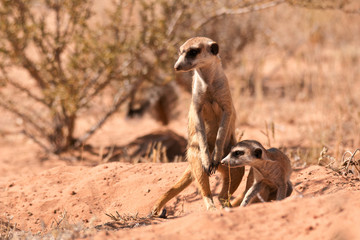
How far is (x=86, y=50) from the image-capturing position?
6.02 meters

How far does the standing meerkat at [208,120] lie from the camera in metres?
3.41

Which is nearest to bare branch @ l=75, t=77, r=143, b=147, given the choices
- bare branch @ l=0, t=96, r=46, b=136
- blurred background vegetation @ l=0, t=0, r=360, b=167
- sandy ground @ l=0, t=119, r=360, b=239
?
blurred background vegetation @ l=0, t=0, r=360, b=167

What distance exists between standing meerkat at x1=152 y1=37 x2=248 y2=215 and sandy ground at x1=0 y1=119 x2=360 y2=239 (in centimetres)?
31

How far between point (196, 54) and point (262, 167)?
0.96 m

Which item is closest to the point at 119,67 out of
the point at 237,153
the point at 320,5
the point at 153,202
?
the point at 320,5

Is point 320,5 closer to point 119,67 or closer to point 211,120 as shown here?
point 119,67

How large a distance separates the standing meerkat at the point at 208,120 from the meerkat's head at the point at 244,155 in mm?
160

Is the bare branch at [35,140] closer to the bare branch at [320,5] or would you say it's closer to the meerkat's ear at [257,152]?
the bare branch at [320,5]

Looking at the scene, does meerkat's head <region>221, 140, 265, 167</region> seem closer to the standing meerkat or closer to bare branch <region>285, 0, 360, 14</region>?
the standing meerkat

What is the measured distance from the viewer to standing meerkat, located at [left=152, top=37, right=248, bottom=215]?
134 inches

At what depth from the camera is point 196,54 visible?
335 centimetres

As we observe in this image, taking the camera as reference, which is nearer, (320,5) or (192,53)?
(192,53)

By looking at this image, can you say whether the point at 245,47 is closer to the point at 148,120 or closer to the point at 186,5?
the point at 148,120

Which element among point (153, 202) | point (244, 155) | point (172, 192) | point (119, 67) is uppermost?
point (119, 67)
